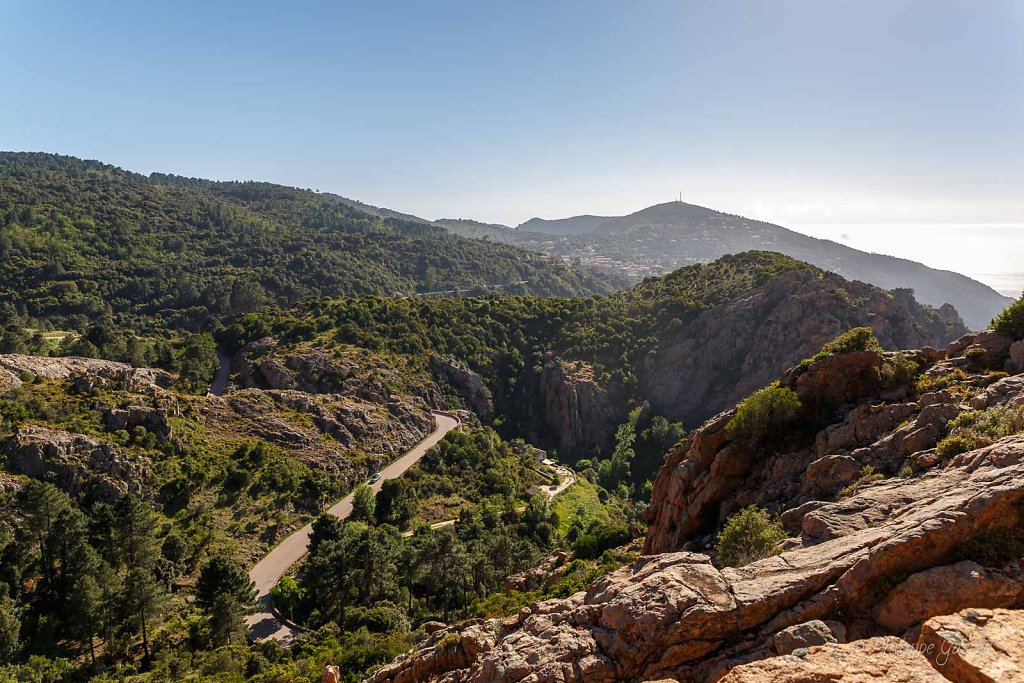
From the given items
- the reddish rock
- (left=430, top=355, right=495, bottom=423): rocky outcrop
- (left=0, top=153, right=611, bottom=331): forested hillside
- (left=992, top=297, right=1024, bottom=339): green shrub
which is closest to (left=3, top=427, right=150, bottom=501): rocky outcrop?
(left=430, top=355, right=495, bottom=423): rocky outcrop

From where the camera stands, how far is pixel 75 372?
201 feet

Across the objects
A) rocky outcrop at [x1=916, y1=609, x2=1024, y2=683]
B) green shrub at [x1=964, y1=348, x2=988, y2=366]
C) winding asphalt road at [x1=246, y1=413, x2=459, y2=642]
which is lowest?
winding asphalt road at [x1=246, y1=413, x2=459, y2=642]

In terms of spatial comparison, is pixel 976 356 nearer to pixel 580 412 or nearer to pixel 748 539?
pixel 748 539

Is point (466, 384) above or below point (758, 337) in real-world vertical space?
below

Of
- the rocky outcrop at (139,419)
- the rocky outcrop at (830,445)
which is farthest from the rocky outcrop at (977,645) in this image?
the rocky outcrop at (139,419)

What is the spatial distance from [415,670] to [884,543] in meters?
16.1

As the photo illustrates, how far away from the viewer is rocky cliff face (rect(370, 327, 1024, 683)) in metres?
9.73

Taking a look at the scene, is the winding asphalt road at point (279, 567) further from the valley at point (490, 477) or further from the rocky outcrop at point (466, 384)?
the rocky outcrop at point (466, 384)

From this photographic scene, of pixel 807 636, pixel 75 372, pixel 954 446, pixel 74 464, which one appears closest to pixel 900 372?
pixel 954 446

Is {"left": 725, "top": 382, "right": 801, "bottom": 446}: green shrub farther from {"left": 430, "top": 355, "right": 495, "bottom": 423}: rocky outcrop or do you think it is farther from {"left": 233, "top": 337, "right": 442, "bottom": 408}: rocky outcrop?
{"left": 430, "top": 355, "right": 495, "bottom": 423}: rocky outcrop

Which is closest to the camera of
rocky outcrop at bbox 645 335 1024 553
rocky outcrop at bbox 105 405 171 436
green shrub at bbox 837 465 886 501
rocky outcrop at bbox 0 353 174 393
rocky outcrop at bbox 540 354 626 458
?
green shrub at bbox 837 465 886 501

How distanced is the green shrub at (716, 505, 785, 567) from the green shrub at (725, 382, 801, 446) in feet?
28.6

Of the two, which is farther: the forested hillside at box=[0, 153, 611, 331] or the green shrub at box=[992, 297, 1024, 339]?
the forested hillside at box=[0, 153, 611, 331]

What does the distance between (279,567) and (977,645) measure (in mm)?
→ 52565
